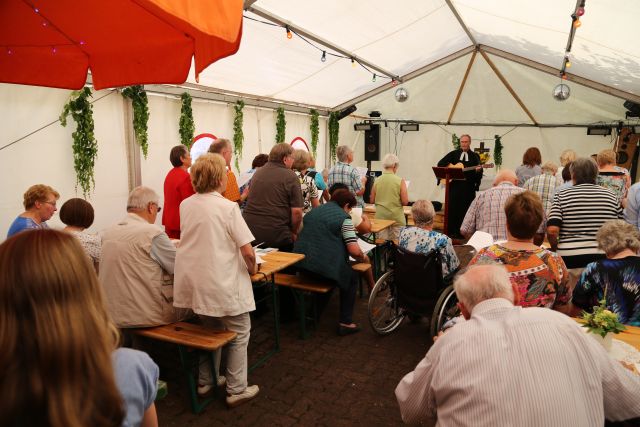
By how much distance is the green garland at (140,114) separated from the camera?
5.09 meters

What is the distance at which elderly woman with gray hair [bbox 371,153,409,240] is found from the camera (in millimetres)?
5441

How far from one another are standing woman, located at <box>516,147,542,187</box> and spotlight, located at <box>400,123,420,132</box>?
465 cm

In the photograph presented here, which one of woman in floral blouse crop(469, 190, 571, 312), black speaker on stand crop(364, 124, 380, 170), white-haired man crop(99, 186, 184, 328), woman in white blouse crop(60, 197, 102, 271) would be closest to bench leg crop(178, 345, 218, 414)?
white-haired man crop(99, 186, 184, 328)

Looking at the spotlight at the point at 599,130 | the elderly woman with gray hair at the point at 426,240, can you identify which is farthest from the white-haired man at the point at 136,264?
the spotlight at the point at 599,130

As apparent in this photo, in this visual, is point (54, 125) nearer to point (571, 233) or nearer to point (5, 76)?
point (5, 76)

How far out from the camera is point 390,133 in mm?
11391

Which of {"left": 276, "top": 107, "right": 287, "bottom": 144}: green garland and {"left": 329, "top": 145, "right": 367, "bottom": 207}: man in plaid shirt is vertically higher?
{"left": 276, "top": 107, "right": 287, "bottom": 144}: green garland

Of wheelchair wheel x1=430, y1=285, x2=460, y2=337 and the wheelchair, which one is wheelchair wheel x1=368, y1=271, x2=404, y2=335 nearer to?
the wheelchair

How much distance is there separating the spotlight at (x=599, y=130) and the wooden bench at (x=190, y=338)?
9.35m

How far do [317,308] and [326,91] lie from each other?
18.5 feet

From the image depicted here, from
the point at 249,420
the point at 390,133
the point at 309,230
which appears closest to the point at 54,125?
the point at 309,230

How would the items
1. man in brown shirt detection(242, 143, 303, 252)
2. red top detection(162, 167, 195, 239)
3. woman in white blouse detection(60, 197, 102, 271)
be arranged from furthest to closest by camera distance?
red top detection(162, 167, 195, 239), man in brown shirt detection(242, 143, 303, 252), woman in white blouse detection(60, 197, 102, 271)

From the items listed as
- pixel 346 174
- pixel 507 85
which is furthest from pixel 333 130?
pixel 346 174

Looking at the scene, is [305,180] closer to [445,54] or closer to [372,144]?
[445,54]
